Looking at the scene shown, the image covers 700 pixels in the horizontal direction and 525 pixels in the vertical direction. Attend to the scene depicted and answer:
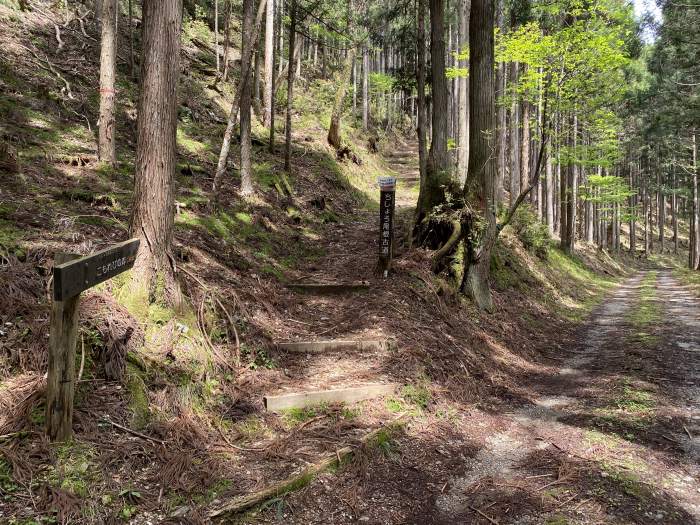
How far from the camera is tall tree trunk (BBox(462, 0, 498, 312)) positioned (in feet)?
31.7

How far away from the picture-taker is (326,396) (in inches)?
211

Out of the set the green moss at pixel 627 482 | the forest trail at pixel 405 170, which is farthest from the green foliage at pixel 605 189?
the green moss at pixel 627 482

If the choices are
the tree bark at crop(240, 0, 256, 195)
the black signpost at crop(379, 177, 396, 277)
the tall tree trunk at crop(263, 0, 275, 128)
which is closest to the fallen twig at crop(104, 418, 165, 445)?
the black signpost at crop(379, 177, 396, 277)

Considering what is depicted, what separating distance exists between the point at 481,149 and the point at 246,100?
20.4 feet

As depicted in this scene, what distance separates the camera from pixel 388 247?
9133mm

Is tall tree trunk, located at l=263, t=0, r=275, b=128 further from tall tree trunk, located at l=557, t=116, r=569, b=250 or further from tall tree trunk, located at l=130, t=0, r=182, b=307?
tall tree trunk, located at l=557, t=116, r=569, b=250

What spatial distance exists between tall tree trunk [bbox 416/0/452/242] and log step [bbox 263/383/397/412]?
18.6 ft

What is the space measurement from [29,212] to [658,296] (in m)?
19.5

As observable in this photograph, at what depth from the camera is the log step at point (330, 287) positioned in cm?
888

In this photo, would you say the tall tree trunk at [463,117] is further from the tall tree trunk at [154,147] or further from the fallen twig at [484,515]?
the fallen twig at [484,515]

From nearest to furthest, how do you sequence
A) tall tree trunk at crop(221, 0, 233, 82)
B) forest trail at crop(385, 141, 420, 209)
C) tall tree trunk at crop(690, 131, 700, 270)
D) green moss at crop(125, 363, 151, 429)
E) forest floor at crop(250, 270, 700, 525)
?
forest floor at crop(250, 270, 700, 525), green moss at crop(125, 363, 151, 429), tall tree trunk at crop(221, 0, 233, 82), forest trail at crop(385, 141, 420, 209), tall tree trunk at crop(690, 131, 700, 270)

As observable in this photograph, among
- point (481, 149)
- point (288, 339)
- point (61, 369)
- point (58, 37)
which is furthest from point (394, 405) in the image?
point (58, 37)

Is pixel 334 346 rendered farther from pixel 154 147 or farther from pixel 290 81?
pixel 290 81

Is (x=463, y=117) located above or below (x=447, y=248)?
above
